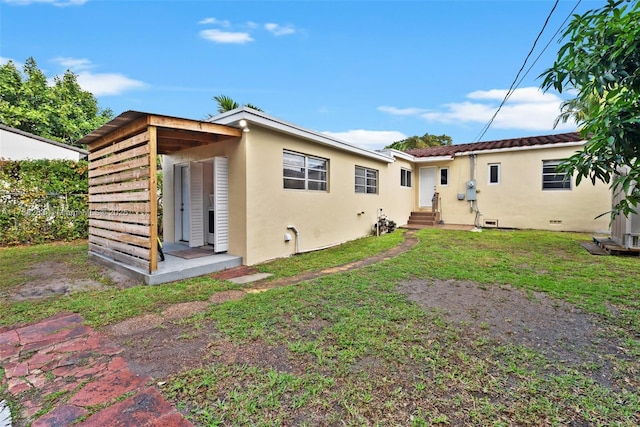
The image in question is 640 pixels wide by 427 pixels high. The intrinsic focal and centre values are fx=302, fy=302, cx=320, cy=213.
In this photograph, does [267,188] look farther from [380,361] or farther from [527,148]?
[527,148]

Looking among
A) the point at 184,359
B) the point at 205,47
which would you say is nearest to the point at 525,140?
the point at 205,47

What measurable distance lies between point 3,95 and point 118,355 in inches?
1045

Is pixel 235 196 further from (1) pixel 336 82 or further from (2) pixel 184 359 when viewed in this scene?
(1) pixel 336 82

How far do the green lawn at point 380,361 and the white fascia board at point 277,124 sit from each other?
3.18 m

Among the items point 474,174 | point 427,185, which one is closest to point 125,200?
point 427,185

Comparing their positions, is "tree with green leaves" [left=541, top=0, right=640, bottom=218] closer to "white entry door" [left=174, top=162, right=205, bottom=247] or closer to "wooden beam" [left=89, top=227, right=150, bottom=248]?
"wooden beam" [left=89, top=227, right=150, bottom=248]

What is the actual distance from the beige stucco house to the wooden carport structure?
0.02m

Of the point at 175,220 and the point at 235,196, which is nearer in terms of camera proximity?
the point at 235,196

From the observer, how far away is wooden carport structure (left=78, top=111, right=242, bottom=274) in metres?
5.03

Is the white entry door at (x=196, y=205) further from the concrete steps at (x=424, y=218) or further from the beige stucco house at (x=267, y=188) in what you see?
the concrete steps at (x=424, y=218)

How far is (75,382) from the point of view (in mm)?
2391

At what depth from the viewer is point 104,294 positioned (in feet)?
15.0

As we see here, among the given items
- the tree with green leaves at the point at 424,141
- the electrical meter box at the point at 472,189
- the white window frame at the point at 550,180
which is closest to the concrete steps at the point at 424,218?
the electrical meter box at the point at 472,189

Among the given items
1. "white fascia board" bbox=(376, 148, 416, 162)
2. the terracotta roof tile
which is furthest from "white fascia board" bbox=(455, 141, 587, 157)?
"white fascia board" bbox=(376, 148, 416, 162)
